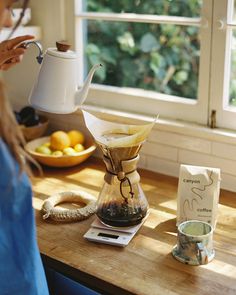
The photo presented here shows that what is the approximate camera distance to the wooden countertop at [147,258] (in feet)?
4.29

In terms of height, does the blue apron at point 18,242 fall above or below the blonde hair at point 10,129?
below

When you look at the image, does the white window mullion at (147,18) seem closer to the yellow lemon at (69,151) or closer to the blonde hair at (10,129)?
the yellow lemon at (69,151)

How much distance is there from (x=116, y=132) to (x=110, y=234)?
0.31 meters

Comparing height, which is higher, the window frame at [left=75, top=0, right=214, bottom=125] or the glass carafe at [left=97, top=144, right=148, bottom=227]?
the window frame at [left=75, top=0, right=214, bottom=125]

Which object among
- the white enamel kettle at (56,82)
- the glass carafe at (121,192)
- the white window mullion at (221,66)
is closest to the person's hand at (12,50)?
the white enamel kettle at (56,82)

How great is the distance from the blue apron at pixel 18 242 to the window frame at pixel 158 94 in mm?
892

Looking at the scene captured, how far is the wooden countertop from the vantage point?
131 centimetres

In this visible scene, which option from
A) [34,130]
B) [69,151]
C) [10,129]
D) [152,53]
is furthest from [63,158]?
[152,53]

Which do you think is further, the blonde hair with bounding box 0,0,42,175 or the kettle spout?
the kettle spout

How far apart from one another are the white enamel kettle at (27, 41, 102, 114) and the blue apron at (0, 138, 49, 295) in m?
0.47

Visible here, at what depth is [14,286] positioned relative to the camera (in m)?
1.26

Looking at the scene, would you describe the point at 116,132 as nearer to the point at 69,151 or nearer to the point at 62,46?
the point at 62,46

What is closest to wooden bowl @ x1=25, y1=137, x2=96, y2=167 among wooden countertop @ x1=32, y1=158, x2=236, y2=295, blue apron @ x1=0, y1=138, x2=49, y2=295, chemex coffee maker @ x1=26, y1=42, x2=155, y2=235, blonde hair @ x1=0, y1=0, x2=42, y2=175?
wooden countertop @ x1=32, y1=158, x2=236, y2=295

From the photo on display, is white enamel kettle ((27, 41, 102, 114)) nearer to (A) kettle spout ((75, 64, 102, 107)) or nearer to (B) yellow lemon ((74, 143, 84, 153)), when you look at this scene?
(A) kettle spout ((75, 64, 102, 107))
